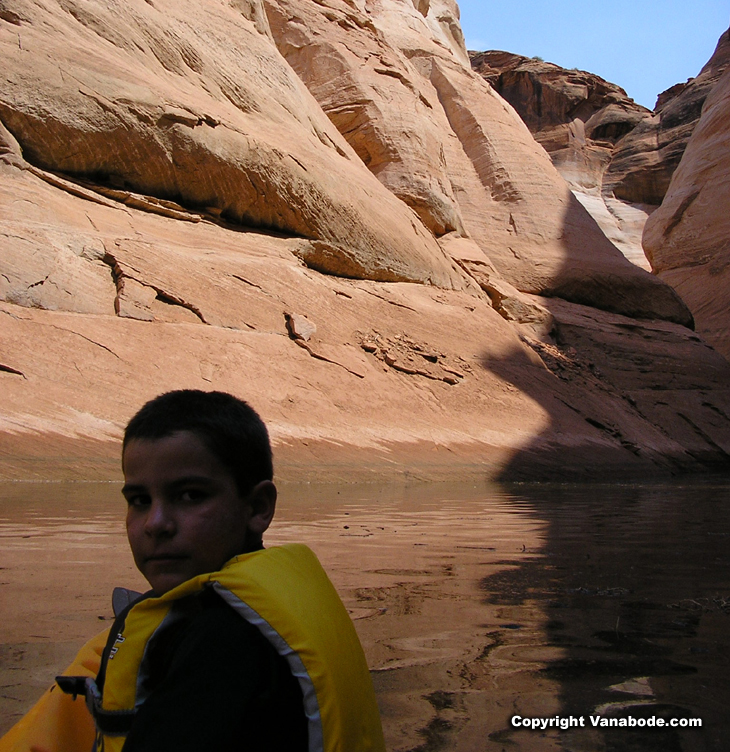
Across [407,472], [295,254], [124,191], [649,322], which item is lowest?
[407,472]

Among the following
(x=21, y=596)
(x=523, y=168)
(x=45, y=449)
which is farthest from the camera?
(x=523, y=168)

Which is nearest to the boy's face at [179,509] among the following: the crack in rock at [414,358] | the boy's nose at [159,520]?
the boy's nose at [159,520]

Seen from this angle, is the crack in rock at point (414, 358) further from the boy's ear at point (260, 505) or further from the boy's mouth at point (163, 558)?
the boy's mouth at point (163, 558)

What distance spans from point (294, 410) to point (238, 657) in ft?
27.6

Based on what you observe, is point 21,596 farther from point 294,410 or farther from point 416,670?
point 294,410

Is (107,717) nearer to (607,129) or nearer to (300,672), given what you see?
(300,672)

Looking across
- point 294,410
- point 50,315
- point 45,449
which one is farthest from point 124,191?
point 45,449

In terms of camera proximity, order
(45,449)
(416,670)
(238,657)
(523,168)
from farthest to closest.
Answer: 1. (523,168)
2. (45,449)
3. (416,670)
4. (238,657)

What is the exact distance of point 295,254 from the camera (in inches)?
532

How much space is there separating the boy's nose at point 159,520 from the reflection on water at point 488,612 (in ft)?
2.07

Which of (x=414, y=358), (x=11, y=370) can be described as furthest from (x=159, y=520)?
(x=414, y=358)

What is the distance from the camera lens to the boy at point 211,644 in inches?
38.2

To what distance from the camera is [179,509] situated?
1269 mm

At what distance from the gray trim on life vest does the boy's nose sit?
0.28 m
